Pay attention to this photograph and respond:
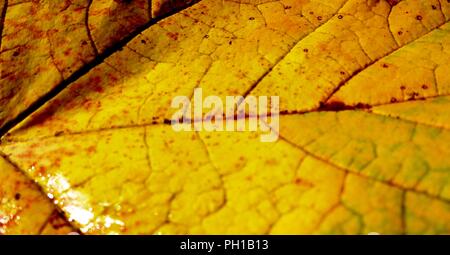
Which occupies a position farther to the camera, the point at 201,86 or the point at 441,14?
the point at 441,14

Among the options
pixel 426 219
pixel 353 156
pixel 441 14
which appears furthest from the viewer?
pixel 441 14

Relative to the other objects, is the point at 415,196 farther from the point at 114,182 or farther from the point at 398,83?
the point at 114,182

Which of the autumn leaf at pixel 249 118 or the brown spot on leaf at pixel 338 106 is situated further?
the brown spot on leaf at pixel 338 106

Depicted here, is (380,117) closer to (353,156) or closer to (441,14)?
(353,156)

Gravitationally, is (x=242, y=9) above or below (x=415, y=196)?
above

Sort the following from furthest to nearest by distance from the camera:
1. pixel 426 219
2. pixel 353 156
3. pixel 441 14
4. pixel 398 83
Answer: pixel 441 14 < pixel 398 83 < pixel 353 156 < pixel 426 219

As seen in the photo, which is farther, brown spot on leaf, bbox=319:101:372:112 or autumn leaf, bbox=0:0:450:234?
brown spot on leaf, bbox=319:101:372:112
